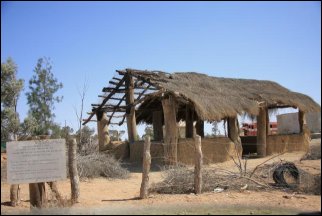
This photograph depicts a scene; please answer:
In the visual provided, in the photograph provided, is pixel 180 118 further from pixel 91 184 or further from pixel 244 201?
pixel 244 201

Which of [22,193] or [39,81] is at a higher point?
[39,81]

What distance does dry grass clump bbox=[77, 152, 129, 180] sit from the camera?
43.7 ft

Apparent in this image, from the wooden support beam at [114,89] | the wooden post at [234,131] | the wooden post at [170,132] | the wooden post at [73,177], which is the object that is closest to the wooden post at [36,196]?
the wooden post at [73,177]

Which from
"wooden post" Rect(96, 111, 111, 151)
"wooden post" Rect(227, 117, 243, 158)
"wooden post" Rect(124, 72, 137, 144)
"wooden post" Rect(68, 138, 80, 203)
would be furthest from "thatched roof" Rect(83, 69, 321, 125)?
"wooden post" Rect(68, 138, 80, 203)

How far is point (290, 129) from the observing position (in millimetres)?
32625

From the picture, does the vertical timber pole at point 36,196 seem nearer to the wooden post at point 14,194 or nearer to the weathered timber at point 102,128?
the wooden post at point 14,194

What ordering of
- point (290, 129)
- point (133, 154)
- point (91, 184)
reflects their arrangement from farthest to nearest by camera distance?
point (290, 129)
point (133, 154)
point (91, 184)

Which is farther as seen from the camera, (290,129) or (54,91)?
(290,129)

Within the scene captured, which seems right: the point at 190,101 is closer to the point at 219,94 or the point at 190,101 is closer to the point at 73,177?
the point at 219,94

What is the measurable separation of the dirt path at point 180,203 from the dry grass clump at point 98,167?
1.48m

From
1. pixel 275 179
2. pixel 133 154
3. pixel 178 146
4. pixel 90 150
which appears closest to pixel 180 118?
pixel 133 154

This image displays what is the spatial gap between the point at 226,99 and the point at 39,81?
899 centimetres

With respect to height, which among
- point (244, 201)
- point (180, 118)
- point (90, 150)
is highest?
point (180, 118)

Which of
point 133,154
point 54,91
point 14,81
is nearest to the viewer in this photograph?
point 14,81
